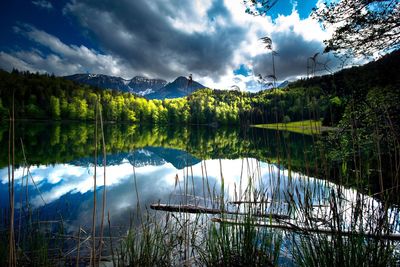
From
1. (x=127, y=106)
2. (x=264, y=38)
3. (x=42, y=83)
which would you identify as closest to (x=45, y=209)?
(x=264, y=38)

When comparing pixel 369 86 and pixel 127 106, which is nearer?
pixel 369 86

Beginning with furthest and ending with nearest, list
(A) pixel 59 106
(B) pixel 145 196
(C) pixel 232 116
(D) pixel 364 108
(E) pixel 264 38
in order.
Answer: (C) pixel 232 116 < (A) pixel 59 106 < (B) pixel 145 196 < (D) pixel 364 108 < (E) pixel 264 38

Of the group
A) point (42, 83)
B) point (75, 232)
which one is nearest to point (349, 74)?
point (75, 232)

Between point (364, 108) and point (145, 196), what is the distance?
320 inches

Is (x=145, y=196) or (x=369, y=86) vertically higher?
(x=369, y=86)

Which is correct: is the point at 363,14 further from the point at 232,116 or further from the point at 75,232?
the point at 232,116

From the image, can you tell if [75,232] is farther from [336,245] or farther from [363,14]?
[363,14]

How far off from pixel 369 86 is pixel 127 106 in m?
91.4

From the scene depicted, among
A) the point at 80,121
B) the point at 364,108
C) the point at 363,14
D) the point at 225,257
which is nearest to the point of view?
the point at 225,257

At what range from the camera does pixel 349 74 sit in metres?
5.52

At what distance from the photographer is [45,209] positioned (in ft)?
23.0

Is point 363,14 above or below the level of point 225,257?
above

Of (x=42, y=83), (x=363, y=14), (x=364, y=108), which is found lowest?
(x=364, y=108)

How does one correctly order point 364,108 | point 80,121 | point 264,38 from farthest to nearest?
point 80,121, point 364,108, point 264,38
